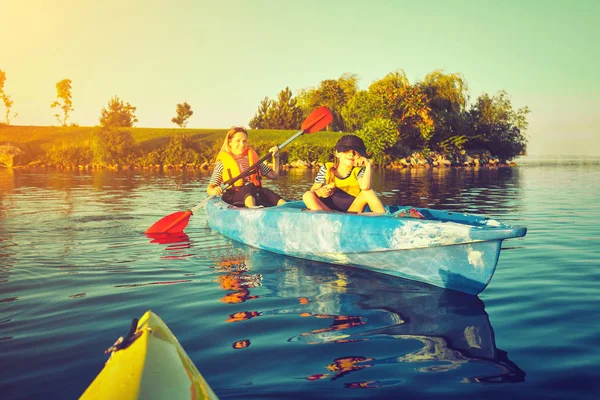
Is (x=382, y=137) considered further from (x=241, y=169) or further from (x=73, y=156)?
(x=241, y=169)

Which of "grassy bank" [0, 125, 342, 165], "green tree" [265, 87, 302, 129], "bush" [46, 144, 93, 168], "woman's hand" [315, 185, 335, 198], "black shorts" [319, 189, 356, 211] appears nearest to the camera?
"woman's hand" [315, 185, 335, 198]

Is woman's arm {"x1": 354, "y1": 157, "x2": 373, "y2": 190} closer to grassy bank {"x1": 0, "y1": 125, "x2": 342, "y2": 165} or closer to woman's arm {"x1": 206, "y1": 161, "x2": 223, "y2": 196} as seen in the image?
woman's arm {"x1": 206, "y1": 161, "x2": 223, "y2": 196}

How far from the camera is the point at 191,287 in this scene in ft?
14.7

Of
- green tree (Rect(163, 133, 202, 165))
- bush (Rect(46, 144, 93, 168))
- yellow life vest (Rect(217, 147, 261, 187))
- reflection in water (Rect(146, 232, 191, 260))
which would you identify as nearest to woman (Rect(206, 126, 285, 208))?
yellow life vest (Rect(217, 147, 261, 187))

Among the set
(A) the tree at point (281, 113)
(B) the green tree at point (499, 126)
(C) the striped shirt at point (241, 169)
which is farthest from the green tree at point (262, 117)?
(C) the striped shirt at point (241, 169)

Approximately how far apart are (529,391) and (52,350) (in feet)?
8.49

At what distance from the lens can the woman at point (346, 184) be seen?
17.5ft

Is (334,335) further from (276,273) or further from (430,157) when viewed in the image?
(430,157)

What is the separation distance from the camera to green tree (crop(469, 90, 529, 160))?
39719 mm

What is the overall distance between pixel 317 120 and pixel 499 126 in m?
36.1

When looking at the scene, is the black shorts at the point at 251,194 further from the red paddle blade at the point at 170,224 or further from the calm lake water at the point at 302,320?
the calm lake water at the point at 302,320

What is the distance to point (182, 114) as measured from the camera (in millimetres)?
58344

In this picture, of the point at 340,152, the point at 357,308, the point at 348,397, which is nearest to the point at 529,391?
the point at 348,397

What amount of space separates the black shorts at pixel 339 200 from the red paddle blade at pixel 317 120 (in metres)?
2.08
